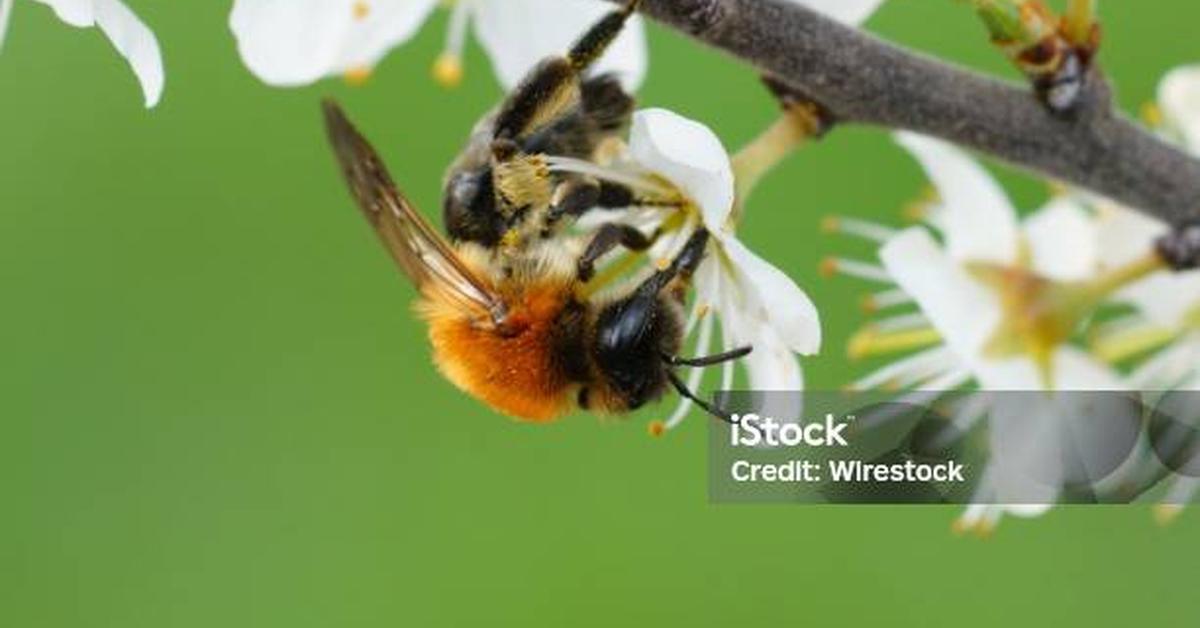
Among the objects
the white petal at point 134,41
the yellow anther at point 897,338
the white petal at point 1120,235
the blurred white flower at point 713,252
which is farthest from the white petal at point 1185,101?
the white petal at point 134,41

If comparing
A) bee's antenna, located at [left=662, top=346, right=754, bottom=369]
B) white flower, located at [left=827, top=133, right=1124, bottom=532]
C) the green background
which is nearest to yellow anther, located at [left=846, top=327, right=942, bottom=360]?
white flower, located at [left=827, top=133, right=1124, bottom=532]

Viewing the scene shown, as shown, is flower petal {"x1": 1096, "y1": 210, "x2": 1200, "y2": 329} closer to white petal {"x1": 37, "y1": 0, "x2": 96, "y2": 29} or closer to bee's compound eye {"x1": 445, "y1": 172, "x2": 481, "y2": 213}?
bee's compound eye {"x1": 445, "y1": 172, "x2": 481, "y2": 213}

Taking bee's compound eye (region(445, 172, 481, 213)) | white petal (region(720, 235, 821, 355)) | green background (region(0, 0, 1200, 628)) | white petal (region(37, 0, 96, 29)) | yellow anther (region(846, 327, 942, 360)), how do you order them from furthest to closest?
green background (region(0, 0, 1200, 628)) → yellow anther (region(846, 327, 942, 360)) → bee's compound eye (region(445, 172, 481, 213)) → white petal (region(720, 235, 821, 355)) → white petal (region(37, 0, 96, 29))

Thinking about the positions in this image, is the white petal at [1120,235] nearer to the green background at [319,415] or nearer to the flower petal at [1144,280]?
the flower petal at [1144,280]

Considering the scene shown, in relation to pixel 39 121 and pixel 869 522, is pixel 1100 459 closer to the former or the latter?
pixel 869 522

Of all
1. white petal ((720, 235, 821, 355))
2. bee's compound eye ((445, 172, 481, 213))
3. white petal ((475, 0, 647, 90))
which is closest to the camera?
white petal ((720, 235, 821, 355))

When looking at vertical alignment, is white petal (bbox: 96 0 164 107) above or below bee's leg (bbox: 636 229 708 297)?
above

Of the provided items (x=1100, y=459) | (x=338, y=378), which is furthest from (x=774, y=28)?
(x=338, y=378)
